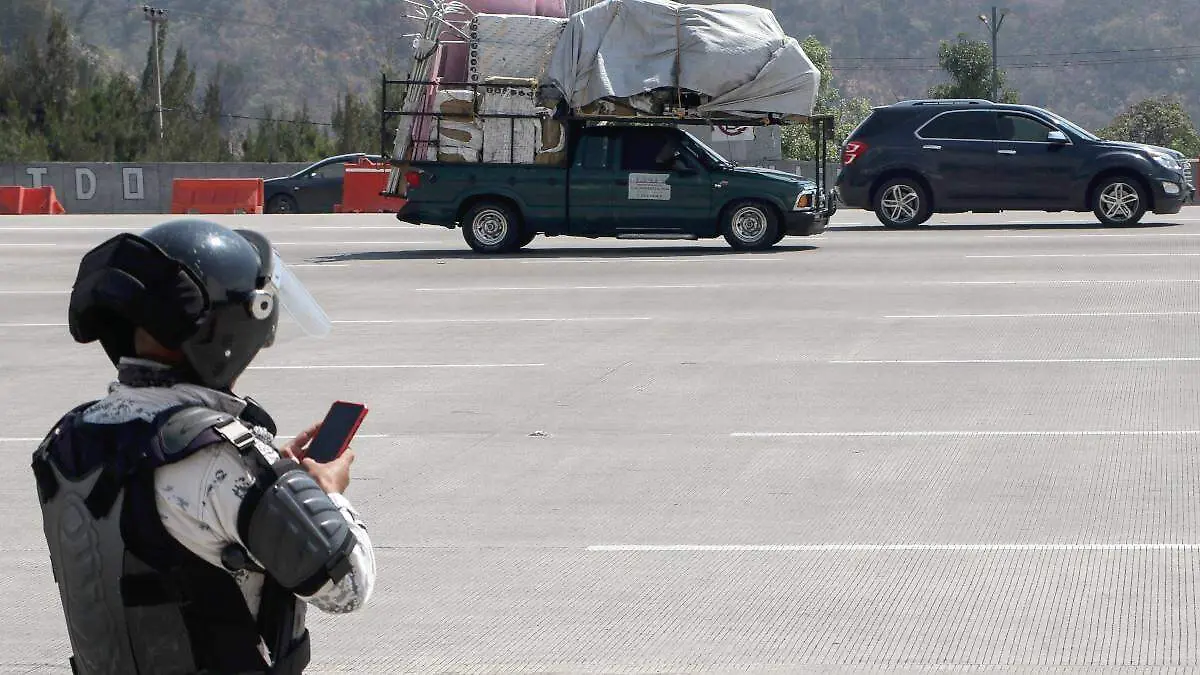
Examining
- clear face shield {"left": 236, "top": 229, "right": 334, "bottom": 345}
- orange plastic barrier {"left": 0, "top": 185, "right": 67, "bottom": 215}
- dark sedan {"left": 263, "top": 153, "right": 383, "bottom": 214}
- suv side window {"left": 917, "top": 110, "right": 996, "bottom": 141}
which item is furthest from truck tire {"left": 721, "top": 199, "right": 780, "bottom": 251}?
orange plastic barrier {"left": 0, "top": 185, "right": 67, "bottom": 215}

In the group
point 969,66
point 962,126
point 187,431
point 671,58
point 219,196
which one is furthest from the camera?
point 969,66

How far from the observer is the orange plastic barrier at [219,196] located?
32.6 m

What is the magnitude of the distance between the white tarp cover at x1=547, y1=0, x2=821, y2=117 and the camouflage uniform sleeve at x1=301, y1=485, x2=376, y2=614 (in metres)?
18.3

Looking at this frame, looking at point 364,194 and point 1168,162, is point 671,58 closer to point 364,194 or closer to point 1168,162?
point 1168,162

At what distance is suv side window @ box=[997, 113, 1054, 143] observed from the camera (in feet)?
74.8

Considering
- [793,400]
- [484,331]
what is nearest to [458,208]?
[484,331]

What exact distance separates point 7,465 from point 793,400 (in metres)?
4.54

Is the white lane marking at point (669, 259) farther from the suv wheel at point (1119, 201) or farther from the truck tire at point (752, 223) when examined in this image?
the suv wheel at point (1119, 201)

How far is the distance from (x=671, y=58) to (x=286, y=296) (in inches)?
730

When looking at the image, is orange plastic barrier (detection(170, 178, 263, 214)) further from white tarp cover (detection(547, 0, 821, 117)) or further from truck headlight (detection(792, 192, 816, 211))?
truck headlight (detection(792, 192, 816, 211))

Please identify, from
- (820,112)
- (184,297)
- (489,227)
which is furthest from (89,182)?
(184,297)

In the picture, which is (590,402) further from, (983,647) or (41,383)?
(983,647)

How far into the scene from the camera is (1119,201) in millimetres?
22609

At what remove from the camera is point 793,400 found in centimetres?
1017
